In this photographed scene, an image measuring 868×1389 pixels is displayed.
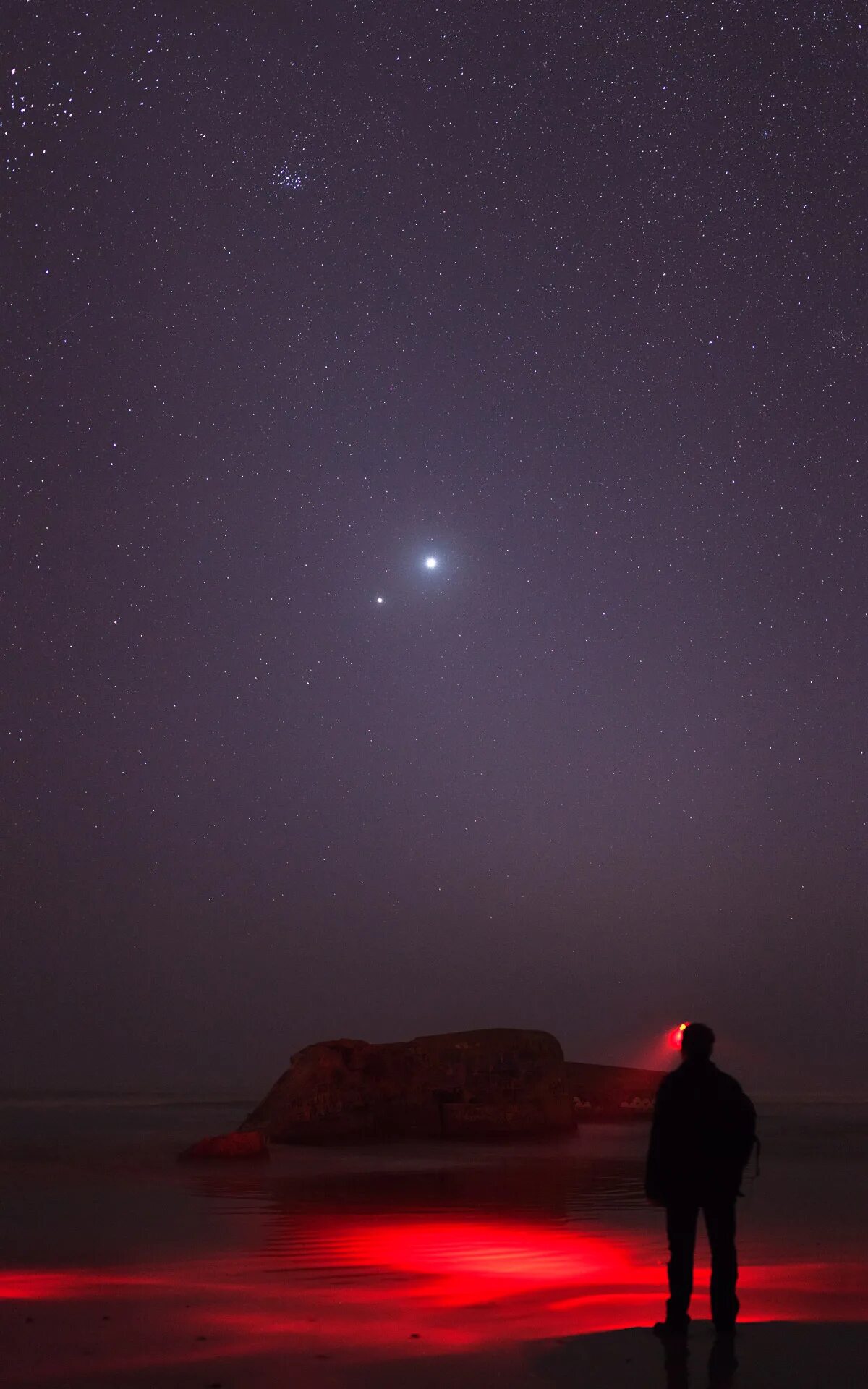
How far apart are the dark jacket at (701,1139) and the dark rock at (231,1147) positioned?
2625cm

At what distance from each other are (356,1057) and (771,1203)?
29.0 metres

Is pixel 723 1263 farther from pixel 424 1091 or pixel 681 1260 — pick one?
pixel 424 1091

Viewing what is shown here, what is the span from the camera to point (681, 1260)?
853cm

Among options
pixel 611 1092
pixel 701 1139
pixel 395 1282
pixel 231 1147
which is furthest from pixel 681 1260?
pixel 611 1092

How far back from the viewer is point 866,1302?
10305 mm

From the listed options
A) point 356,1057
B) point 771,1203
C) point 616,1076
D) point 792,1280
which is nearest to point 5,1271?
point 792,1280

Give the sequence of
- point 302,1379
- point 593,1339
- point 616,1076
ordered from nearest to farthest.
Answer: point 302,1379 → point 593,1339 → point 616,1076

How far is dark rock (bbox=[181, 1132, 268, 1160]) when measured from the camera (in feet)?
107

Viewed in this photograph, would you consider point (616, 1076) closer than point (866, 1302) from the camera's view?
No

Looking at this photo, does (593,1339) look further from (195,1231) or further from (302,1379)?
(195,1231)

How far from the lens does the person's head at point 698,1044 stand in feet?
28.8

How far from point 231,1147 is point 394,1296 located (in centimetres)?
2384

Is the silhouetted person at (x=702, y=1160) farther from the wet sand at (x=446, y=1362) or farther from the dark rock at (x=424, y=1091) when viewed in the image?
the dark rock at (x=424, y=1091)

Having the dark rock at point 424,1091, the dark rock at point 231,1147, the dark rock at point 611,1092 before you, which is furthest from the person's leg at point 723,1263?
the dark rock at point 611,1092
